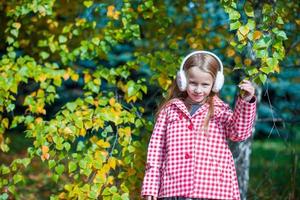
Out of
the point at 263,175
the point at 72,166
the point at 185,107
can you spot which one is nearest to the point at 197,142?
the point at 185,107

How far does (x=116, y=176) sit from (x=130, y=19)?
1.02 metres

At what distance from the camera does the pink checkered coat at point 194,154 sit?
3.51 metres

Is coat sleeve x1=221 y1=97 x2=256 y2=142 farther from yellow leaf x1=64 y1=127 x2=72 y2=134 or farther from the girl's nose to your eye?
yellow leaf x1=64 y1=127 x2=72 y2=134

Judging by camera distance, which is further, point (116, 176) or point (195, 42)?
point (195, 42)

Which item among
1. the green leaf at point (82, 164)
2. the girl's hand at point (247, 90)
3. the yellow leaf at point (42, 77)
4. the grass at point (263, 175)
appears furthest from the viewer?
the grass at point (263, 175)

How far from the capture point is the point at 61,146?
3.92 m

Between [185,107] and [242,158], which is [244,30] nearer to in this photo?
[185,107]

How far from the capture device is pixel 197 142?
3.55 metres

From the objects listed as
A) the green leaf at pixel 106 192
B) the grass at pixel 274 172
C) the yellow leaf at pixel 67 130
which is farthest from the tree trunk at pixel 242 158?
the yellow leaf at pixel 67 130

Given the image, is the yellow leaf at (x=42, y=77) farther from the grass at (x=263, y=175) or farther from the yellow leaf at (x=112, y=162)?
the grass at (x=263, y=175)

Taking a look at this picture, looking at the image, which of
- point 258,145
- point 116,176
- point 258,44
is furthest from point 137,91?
point 258,145

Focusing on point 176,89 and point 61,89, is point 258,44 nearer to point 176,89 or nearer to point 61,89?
point 176,89

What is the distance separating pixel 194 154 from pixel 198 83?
364 mm

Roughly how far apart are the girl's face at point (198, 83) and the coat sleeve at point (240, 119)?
0.16 m
